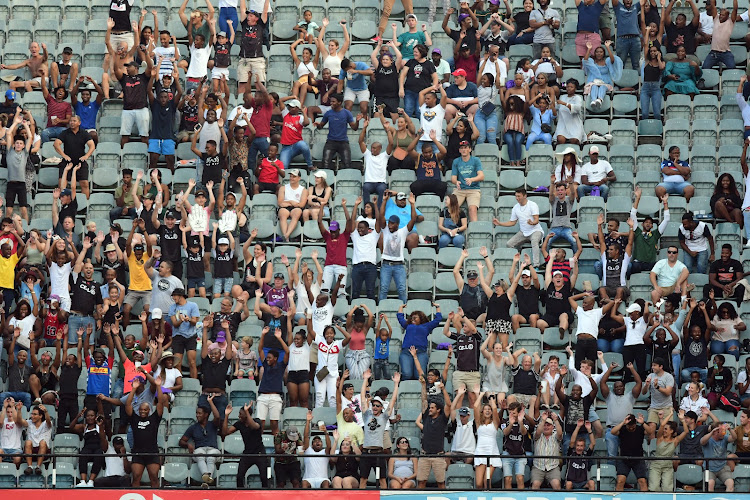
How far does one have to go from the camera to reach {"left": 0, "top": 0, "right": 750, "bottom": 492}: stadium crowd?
22.4 meters

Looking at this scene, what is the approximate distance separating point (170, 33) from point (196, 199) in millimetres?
4652

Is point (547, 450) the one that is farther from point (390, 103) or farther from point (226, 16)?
point (226, 16)

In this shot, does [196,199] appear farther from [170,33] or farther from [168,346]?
[170,33]

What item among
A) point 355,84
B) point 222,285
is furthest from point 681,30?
point 222,285

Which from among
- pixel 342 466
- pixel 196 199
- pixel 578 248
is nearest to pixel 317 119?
pixel 196 199

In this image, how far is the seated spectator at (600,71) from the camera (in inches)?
1059

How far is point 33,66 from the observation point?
27594mm

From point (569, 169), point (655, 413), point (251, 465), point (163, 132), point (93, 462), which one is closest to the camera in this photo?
point (251, 465)

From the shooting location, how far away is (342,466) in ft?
72.0

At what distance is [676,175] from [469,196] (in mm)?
3332

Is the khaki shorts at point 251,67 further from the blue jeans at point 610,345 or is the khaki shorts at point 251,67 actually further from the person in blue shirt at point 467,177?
the blue jeans at point 610,345

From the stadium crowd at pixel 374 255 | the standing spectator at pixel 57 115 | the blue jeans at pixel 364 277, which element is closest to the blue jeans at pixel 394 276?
the stadium crowd at pixel 374 255

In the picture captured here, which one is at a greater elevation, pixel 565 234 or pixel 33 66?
pixel 33 66

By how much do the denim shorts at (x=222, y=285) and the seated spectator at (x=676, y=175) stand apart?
6.86 m
